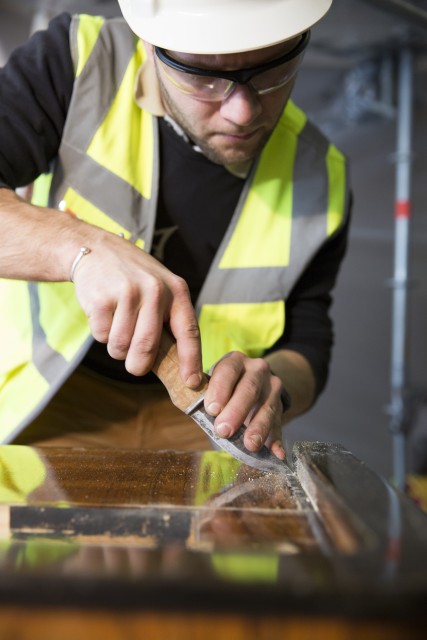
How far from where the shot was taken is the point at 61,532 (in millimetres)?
727

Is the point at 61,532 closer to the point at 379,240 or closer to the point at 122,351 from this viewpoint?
the point at 122,351

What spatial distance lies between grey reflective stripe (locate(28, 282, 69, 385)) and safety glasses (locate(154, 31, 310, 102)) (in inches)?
20.7

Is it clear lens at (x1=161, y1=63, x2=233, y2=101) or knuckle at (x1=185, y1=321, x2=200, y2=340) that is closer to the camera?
knuckle at (x1=185, y1=321, x2=200, y2=340)

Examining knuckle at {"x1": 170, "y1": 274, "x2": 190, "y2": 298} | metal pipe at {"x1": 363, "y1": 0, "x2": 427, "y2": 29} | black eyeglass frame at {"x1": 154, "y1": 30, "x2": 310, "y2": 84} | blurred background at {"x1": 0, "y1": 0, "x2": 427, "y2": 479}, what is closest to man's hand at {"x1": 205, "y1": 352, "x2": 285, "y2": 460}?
knuckle at {"x1": 170, "y1": 274, "x2": 190, "y2": 298}

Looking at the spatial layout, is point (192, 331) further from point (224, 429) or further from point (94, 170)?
point (94, 170)

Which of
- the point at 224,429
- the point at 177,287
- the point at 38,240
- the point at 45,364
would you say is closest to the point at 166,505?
the point at 224,429

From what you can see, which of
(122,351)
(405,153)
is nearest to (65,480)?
(122,351)

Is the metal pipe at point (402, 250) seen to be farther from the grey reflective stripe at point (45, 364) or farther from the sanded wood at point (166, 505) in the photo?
the sanded wood at point (166, 505)

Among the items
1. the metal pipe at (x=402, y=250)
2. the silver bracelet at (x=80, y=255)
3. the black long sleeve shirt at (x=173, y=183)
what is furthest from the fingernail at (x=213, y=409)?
the metal pipe at (x=402, y=250)

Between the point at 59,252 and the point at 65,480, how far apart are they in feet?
1.22

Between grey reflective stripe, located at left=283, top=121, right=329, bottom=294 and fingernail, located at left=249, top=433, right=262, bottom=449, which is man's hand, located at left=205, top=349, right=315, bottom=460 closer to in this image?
fingernail, located at left=249, top=433, right=262, bottom=449

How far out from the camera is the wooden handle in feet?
3.73

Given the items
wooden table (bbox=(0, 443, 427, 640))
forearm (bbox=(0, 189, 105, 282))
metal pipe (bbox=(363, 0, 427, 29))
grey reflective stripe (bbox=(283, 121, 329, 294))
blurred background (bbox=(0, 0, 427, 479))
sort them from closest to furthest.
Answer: wooden table (bbox=(0, 443, 427, 640)) → forearm (bbox=(0, 189, 105, 282)) → grey reflective stripe (bbox=(283, 121, 329, 294)) → metal pipe (bbox=(363, 0, 427, 29)) → blurred background (bbox=(0, 0, 427, 479))

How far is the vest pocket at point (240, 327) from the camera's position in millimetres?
1698
